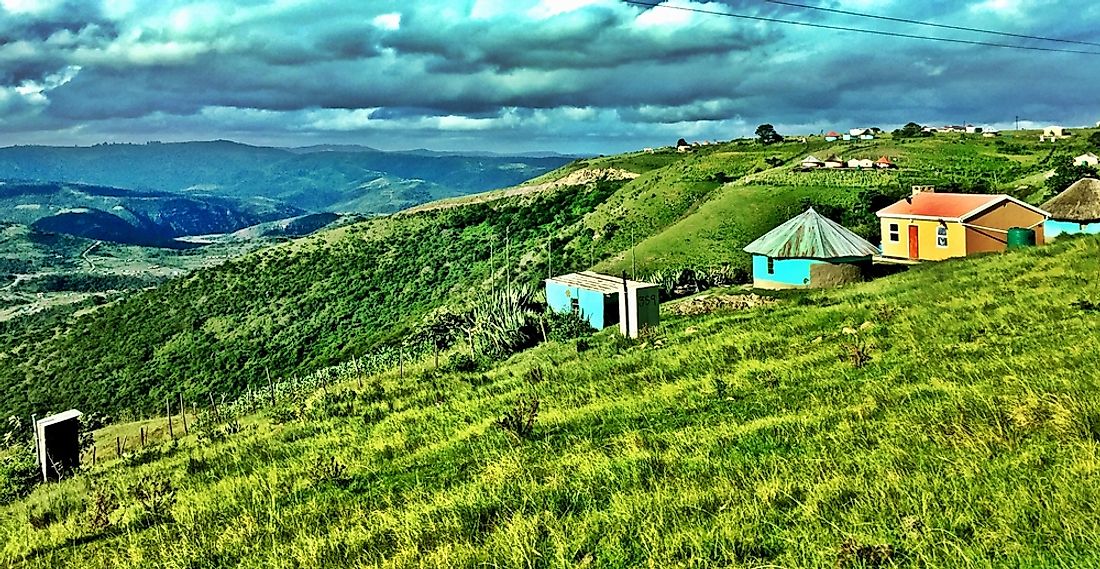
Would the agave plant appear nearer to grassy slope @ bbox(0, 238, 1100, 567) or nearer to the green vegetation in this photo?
grassy slope @ bbox(0, 238, 1100, 567)

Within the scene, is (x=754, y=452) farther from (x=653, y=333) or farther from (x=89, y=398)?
(x=89, y=398)

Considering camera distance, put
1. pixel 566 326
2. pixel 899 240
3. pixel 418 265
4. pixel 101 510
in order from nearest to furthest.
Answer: pixel 101 510, pixel 566 326, pixel 899 240, pixel 418 265

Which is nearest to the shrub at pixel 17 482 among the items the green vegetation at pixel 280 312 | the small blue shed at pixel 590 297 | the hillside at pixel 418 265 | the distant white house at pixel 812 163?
the small blue shed at pixel 590 297

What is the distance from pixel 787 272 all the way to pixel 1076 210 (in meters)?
13.1

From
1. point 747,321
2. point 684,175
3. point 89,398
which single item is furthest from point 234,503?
point 684,175

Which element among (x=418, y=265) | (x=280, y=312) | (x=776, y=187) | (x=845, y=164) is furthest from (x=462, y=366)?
(x=845, y=164)

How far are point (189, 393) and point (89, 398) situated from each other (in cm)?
920

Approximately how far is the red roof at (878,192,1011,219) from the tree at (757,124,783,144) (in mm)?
76157

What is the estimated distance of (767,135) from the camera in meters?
117

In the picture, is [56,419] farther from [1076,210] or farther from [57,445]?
[1076,210]

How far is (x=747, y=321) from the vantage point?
728 inches

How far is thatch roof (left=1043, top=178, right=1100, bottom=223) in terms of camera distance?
1325 inches

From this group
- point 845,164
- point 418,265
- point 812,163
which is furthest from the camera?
point 418,265

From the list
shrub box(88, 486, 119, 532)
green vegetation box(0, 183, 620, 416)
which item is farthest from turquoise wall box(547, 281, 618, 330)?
shrub box(88, 486, 119, 532)
